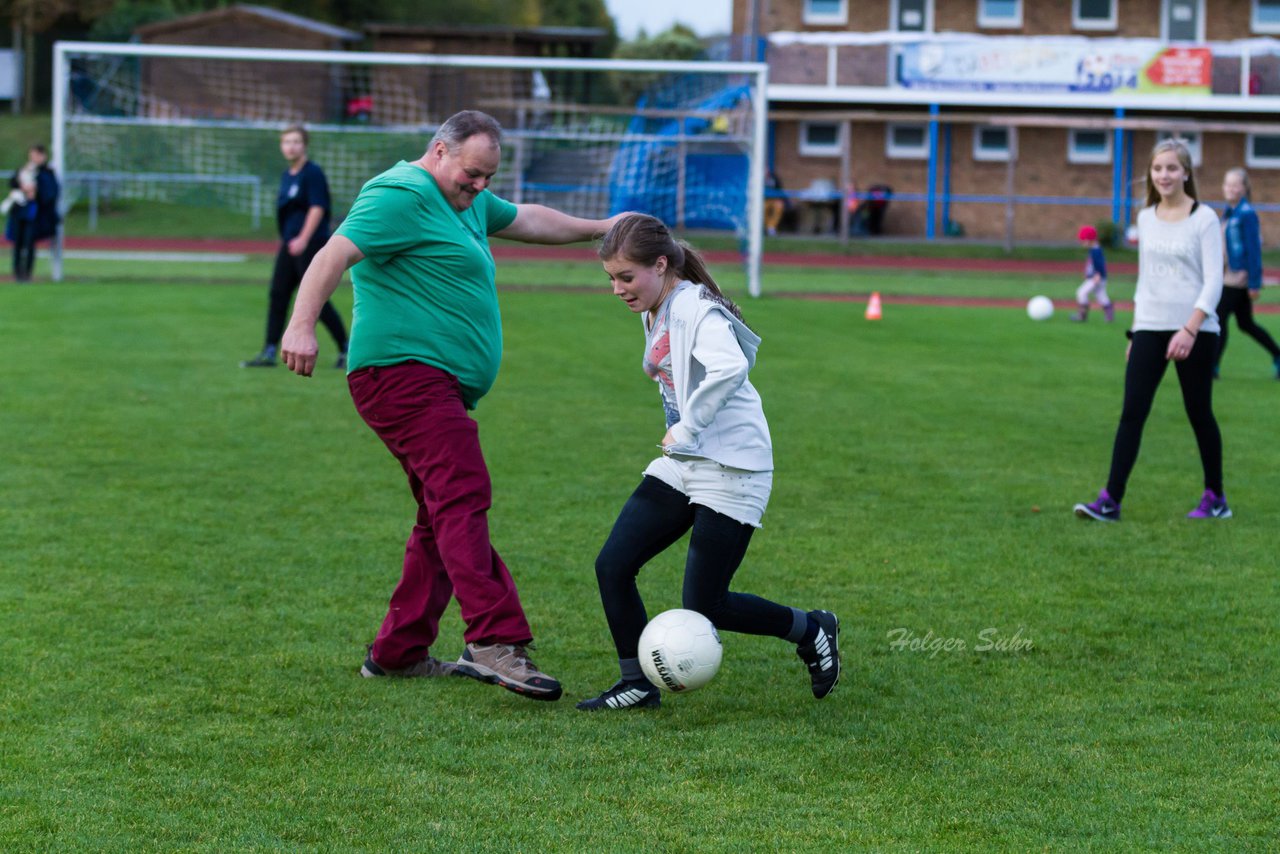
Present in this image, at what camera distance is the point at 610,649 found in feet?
19.6

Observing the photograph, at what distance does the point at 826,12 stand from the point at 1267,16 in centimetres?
1210

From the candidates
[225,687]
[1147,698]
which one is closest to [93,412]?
[225,687]

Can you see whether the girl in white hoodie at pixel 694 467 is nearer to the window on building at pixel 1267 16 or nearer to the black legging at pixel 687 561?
the black legging at pixel 687 561

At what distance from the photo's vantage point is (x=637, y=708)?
5.23 meters

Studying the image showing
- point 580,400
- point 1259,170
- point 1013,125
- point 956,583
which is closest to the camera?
point 956,583

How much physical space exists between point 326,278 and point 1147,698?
3.02m

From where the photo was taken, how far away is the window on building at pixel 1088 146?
42531mm

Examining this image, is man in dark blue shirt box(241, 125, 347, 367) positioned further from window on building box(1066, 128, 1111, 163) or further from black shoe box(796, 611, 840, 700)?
window on building box(1066, 128, 1111, 163)

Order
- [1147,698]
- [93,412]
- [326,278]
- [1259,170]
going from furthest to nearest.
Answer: [1259,170] < [93,412] < [1147,698] < [326,278]

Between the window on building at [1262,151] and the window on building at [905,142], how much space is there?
847 cm

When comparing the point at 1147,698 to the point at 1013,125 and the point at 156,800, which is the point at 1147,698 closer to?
the point at 156,800

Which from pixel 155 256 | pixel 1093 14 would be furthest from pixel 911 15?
pixel 155 256

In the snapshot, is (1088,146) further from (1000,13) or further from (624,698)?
(624,698)

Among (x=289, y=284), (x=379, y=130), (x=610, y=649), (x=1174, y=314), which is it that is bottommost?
(x=610, y=649)
